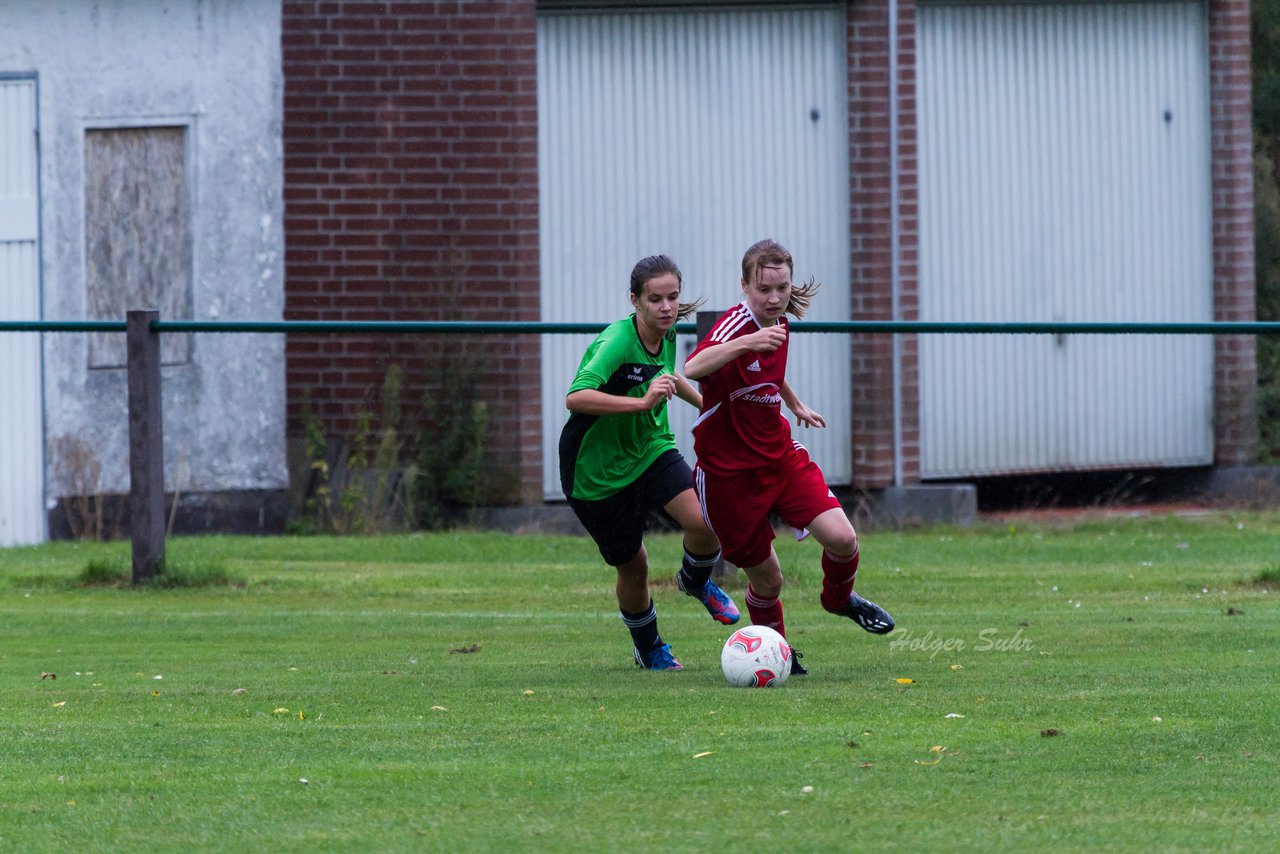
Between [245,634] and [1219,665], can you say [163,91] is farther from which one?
[1219,665]

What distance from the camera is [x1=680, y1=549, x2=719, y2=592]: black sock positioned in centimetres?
729

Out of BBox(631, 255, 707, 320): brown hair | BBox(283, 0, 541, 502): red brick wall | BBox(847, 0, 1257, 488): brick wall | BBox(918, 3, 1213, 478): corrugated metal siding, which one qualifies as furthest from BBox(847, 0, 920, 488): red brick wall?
BBox(631, 255, 707, 320): brown hair

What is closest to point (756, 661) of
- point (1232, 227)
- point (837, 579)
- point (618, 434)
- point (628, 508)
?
point (837, 579)

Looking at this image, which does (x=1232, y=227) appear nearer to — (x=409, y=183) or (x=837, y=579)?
(x=409, y=183)

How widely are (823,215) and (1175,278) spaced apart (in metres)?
3.48

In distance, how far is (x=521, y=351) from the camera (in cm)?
1482

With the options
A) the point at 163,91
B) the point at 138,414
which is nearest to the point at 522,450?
the point at 163,91

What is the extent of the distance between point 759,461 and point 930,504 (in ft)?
28.5

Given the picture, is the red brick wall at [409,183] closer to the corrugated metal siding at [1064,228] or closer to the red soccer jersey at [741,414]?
the corrugated metal siding at [1064,228]

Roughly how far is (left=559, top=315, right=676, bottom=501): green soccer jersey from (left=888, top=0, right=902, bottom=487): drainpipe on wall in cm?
837

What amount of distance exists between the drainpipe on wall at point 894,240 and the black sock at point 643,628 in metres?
8.58

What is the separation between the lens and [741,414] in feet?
23.0

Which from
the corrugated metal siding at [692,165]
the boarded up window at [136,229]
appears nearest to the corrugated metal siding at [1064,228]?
the corrugated metal siding at [692,165]

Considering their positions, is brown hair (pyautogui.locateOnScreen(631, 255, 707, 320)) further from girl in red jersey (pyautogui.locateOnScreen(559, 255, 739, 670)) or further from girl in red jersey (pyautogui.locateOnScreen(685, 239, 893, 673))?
girl in red jersey (pyautogui.locateOnScreen(685, 239, 893, 673))
